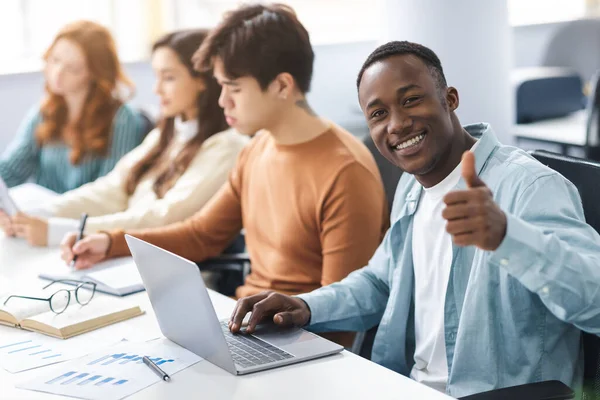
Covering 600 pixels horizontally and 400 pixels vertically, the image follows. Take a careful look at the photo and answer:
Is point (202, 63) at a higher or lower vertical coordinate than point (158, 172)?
higher

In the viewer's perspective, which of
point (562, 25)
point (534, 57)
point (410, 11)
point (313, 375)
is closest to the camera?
point (313, 375)

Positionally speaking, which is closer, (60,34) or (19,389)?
(19,389)

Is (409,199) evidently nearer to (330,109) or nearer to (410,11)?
(410,11)

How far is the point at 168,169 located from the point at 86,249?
626 mm

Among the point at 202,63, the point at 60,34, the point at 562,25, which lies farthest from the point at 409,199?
the point at 562,25

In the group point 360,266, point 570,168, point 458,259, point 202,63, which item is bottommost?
point 360,266

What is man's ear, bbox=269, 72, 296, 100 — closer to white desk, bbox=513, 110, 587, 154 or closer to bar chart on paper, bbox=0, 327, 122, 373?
bar chart on paper, bbox=0, 327, 122, 373

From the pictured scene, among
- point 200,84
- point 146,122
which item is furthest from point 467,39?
point 146,122

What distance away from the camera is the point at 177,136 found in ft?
9.32

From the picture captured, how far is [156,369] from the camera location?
1.39 metres

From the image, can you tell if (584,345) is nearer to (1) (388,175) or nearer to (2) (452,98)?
(2) (452,98)

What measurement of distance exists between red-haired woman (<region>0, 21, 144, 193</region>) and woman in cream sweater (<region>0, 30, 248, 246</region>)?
318 mm

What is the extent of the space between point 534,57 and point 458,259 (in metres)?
5.04

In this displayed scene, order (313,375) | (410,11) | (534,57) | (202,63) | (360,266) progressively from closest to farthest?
(313,375) → (360,266) → (202,63) → (410,11) → (534,57)
